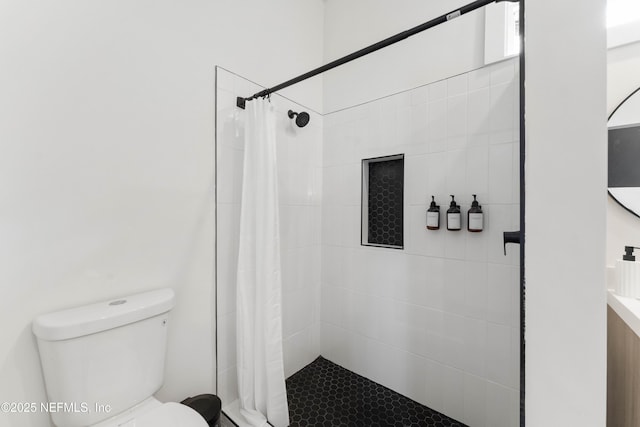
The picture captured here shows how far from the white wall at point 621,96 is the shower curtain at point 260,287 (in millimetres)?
1435

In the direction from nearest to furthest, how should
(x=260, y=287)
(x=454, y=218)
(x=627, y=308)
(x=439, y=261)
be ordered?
(x=627, y=308) → (x=260, y=287) → (x=454, y=218) → (x=439, y=261)

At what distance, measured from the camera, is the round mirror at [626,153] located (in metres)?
1.04

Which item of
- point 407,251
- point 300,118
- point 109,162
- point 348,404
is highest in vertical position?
point 300,118

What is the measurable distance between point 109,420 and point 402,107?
1.98m

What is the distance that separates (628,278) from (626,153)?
1.71 ft

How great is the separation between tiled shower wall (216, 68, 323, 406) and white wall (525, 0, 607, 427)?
1.32 m

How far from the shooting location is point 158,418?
91 centimetres

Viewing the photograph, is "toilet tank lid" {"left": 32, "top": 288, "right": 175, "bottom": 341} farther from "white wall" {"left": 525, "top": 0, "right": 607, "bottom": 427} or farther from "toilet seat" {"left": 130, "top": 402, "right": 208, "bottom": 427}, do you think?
"white wall" {"left": 525, "top": 0, "right": 607, "bottom": 427}

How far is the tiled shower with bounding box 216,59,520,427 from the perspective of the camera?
51.8 inches

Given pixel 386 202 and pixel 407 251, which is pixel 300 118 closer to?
pixel 386 202

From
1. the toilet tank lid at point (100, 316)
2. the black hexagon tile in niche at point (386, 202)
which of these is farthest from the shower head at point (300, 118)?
the toilet tank lid at point (100, 316)

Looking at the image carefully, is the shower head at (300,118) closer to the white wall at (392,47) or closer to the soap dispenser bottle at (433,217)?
the white wall at (392,47)

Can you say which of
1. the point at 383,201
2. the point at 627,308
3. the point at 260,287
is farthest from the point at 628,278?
the point at 260,287

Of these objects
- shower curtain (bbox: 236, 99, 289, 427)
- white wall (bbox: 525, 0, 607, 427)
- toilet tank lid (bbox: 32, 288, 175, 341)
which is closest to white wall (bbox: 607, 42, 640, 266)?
white wall (bbox: 525, 0, 607, 427)
